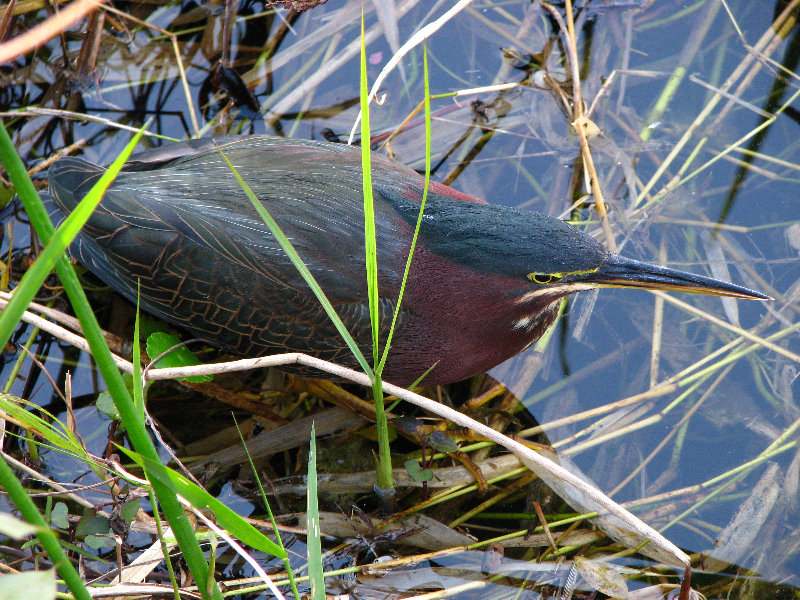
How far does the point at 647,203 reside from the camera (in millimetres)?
3766

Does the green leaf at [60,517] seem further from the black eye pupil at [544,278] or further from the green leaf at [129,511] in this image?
the black eye pupil at [544,278]

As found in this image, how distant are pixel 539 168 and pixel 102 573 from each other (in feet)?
9.29

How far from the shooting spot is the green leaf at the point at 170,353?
309 centimetres

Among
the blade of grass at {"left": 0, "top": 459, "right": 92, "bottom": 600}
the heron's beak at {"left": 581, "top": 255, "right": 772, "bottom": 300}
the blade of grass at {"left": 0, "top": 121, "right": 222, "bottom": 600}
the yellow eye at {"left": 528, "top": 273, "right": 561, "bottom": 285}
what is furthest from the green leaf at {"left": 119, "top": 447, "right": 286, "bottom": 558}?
the heron's beak at {"left": 581, "top": 255, "right": 772, "bottom": 300}

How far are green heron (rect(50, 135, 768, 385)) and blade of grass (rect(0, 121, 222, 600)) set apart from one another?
1.20m

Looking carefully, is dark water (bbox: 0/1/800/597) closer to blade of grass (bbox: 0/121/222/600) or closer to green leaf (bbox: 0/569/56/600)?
blade of grass (bbox: 0/121/222/600)

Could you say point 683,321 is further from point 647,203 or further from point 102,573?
point 102,573

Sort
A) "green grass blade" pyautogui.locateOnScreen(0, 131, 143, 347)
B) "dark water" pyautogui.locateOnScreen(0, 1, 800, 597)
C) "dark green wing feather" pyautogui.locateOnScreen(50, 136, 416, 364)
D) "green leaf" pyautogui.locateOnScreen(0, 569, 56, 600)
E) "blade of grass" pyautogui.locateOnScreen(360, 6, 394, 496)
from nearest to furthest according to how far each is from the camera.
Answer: "green leaf" pyautogui.locateOnScreen(0, 569, 56, 600) < "green grass blade" pyautogui.locateOnScreen(0, 131, 143, 347) < "blade of grass" pyautogui.locateOnScreen(360, 6, 394, 496) < "dark green wing feather" pyautogui.locateOnScreen(50, 136, 416, 364) < "dark water" pyautogui.locateOnScreen(0, 1, 800, 597)

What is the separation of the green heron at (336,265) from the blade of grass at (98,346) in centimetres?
120

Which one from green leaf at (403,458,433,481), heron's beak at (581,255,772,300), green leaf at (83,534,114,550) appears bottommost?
green leaf at (83,534,114,550)

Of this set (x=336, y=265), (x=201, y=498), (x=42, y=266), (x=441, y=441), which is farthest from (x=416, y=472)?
(x=42, y=266)

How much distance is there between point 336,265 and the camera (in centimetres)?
288

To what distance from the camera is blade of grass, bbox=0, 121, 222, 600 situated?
4.73ft

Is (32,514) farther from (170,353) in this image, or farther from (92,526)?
(170,353)
